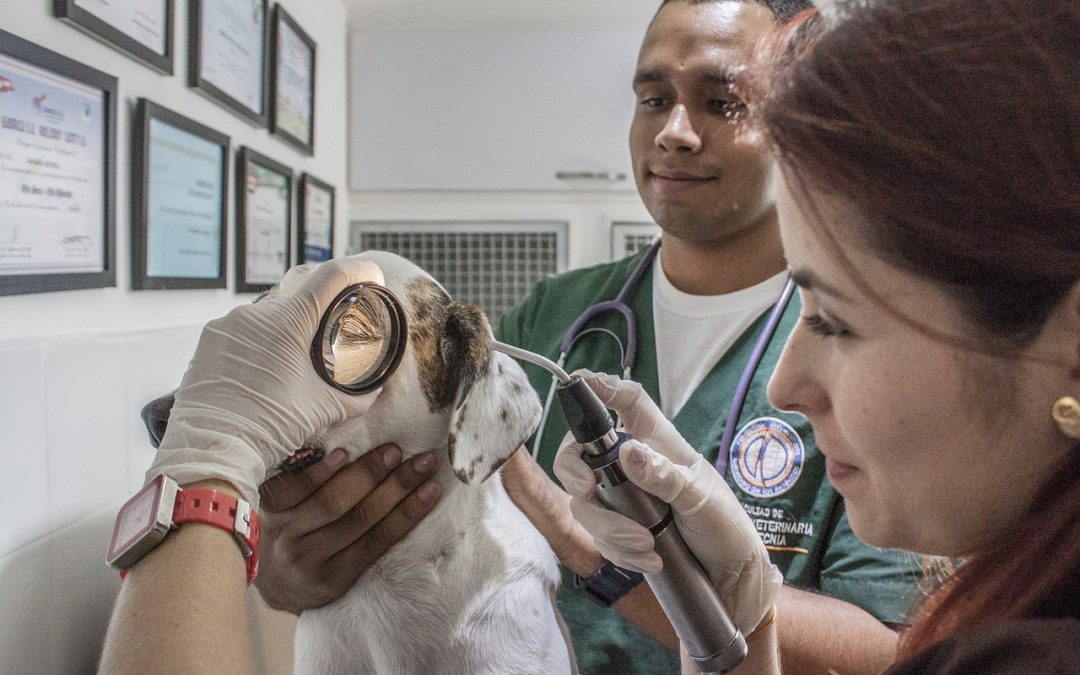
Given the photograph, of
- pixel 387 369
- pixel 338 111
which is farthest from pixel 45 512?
pixel 338 111

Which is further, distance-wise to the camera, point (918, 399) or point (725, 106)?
point (725, 106)

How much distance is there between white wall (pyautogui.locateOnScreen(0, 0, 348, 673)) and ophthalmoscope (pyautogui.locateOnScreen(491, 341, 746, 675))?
0.64 meters

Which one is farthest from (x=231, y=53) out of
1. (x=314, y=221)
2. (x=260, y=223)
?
(x=314, y=221)

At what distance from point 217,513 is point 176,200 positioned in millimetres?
740

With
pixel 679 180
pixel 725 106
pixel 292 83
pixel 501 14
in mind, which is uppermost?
pixel 501 14

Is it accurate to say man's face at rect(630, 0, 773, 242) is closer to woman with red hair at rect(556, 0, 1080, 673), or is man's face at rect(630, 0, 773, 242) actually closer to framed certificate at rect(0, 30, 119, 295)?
woman with red hair at rect(556, 0, 1080, 673)

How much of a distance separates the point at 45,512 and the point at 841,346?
0.93 meters

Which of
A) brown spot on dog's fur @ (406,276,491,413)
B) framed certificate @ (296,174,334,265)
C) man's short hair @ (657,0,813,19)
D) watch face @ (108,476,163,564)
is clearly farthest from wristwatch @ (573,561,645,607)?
framed certificate @ (296,174,334,265)

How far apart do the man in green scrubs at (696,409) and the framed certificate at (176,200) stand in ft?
1.50

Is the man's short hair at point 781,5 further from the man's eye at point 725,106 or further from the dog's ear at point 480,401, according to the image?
the dog's ear at point 480,401

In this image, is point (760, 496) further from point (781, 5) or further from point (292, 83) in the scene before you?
point (292, 83)

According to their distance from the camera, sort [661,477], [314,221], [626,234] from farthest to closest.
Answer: [626,234] < [314,221] < [661,477]

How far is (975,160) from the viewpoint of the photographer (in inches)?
19.4

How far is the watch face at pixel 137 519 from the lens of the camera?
0.64m
